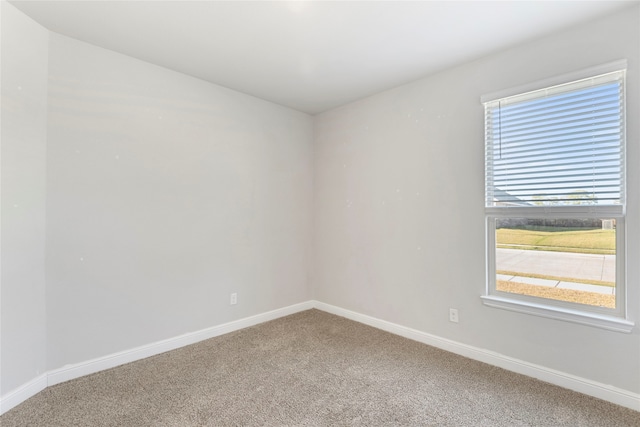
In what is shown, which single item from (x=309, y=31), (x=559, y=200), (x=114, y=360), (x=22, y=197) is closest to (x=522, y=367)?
(x=559, y=200)

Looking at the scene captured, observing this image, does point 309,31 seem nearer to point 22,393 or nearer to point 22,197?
point 22,197

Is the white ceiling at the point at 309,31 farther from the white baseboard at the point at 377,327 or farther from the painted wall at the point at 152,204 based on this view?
the white baseboard at the point at 377,327

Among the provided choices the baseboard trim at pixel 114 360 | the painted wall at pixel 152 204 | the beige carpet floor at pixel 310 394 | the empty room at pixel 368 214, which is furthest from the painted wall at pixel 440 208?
the baseboard trim at pixel 114 360

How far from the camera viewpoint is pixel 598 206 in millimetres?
1963

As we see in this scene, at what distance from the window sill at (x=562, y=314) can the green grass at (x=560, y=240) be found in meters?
0.42

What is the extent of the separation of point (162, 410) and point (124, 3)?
99.2 inches

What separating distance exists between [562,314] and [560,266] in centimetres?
34

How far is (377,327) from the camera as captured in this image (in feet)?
10.4

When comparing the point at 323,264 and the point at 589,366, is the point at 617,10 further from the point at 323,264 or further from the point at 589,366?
the point at 323,264

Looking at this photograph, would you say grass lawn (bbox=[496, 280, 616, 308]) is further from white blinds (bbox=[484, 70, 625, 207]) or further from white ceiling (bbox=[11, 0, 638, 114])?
white ceiling (bbox=[11, 0, 638, 114])

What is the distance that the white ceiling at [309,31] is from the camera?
1848mm

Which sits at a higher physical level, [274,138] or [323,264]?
[274,138]

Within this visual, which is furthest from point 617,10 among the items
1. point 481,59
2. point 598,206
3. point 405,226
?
point 405,226

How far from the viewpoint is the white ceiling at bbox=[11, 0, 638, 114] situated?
6.06ft
